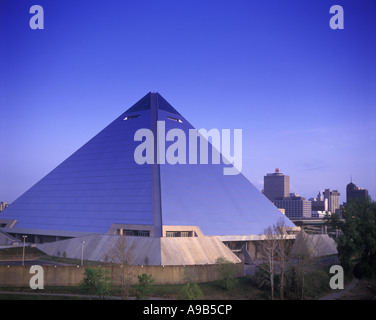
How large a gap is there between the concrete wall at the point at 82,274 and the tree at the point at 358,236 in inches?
721

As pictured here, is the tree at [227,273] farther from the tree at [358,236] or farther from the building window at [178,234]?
the tree at [358,236]

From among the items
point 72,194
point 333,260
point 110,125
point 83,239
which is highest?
point 110,125

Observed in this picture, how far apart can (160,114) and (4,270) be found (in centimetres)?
3606

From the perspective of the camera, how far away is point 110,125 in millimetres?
68750

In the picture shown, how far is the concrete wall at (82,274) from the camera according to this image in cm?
3447

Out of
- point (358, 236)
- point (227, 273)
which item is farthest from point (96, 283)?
point (358, 236)

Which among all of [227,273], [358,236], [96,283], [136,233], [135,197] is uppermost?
[135,197]

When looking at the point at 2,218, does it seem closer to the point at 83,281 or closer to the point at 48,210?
the point at 48,210

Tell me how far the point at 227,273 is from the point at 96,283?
41.0 feet

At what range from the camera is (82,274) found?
35.8 m

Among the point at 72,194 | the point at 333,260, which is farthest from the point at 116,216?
the point at 333,260

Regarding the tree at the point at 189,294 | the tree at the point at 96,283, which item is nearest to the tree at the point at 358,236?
the tree at the point at 189,294

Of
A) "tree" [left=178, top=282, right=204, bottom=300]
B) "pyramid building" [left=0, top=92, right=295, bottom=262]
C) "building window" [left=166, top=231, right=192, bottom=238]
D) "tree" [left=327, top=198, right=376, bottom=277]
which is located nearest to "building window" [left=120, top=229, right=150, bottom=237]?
"pyramid building" [left=0, top=92, right=295, bottom=262]

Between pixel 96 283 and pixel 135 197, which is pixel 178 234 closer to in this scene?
pixel 135 197
